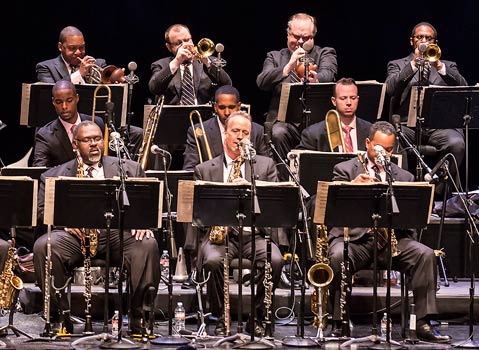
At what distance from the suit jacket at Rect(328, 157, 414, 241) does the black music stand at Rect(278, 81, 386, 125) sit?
125cm

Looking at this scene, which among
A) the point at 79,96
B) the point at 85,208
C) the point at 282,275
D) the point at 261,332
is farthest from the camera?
the point at 79,96

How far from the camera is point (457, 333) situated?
8.49m

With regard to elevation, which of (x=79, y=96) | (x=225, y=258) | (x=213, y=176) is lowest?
(x=225, y=258)

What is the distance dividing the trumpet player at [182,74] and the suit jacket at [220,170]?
1657 mm

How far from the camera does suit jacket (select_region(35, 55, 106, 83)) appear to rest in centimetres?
1023

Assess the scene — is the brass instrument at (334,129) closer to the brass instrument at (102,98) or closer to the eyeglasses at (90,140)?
the brass instrument at (102,98)

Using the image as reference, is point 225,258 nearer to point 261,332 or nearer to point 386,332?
point 261,332

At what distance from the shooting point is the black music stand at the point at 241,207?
7711 millimetres

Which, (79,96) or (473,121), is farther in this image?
(79,96)

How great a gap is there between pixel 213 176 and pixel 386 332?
1.79 m

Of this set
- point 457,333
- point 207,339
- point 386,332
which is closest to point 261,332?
point 207,339

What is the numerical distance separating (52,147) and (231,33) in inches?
114

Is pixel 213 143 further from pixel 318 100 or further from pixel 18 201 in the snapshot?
pixel 18 201

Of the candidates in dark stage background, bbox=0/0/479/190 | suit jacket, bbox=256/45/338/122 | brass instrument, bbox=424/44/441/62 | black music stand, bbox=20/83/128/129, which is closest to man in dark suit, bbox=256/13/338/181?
suit jacket, bbox=256/45/338/122
